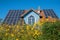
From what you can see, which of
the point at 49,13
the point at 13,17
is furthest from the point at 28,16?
the point at 49,13

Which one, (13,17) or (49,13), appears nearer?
(13,17)

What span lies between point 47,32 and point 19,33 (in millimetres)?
2275

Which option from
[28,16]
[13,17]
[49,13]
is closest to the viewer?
[28,16]

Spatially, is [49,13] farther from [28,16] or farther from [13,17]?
[13,17]

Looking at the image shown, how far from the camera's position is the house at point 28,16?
86.9ft

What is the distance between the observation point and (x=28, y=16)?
26891 mm

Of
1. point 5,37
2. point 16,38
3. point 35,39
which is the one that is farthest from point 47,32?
point 5,37

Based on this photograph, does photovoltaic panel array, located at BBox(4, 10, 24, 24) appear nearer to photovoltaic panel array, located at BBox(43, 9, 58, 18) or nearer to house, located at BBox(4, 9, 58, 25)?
house, located at BBox(4, 9, 58, 25)

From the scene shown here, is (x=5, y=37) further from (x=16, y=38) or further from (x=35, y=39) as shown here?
(x=35, y=39)

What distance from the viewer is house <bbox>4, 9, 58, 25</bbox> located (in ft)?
86.9

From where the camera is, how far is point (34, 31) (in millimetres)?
10781

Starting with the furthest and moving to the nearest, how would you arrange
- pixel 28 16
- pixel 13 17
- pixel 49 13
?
pixel 49 13
pixel 13 17
pixel 28 16

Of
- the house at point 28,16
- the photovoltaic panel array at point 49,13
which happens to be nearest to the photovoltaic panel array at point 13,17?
the house at point 28,16

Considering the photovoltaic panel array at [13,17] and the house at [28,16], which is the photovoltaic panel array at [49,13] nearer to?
the house at [28,16]
